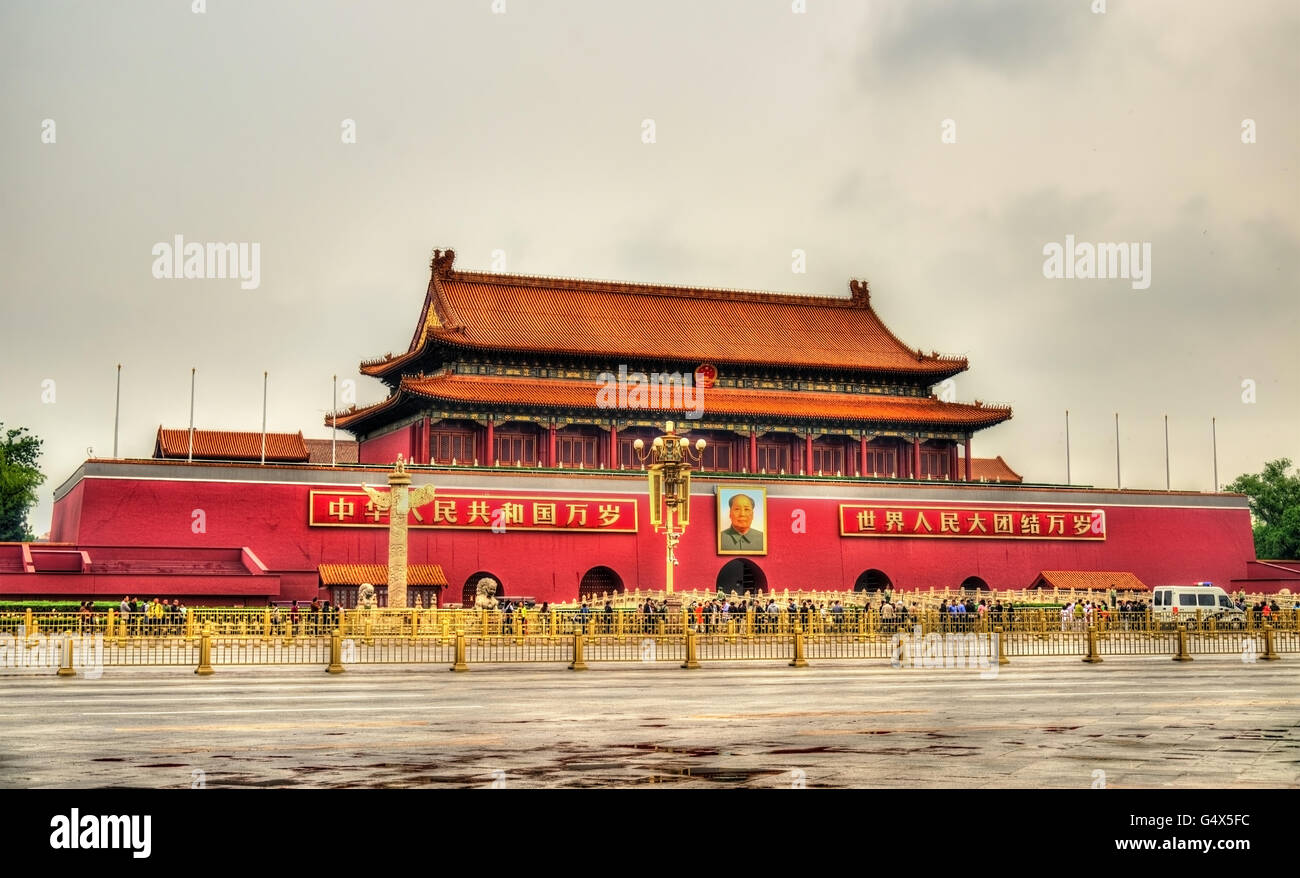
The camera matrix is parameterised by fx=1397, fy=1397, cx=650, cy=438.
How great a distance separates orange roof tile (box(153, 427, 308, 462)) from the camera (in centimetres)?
5059

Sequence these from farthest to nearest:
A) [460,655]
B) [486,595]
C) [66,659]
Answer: [486,595]
[460,655]
[66,659]

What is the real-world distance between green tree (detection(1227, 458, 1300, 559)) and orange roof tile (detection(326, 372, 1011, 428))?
27917 millimetres

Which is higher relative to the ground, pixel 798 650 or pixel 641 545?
pixel 641 545

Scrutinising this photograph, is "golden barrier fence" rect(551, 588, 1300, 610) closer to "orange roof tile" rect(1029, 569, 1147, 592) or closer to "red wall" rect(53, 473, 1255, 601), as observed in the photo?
"orange roof tile" rect(1029, 569, 1147, 592)

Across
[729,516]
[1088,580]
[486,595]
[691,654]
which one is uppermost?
[729,516]

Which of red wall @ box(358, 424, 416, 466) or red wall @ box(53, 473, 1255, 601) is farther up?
red wall @ box(358, 424, 416, 466)

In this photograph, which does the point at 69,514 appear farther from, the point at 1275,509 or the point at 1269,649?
the point at 1275,509

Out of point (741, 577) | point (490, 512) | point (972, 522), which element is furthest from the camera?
point (972, 522)

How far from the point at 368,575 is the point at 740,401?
52.2ft

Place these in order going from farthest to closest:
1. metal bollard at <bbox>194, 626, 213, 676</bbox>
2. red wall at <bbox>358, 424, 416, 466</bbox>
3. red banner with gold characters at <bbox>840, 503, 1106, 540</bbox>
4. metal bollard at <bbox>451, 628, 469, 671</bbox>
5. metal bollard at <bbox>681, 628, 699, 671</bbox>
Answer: red wall at <bbox>358, 424, 416, 466</bbox>, red banner with gold characters at <bbox>840, 503, 1106, 540</bbox>, metal bollard at <bbox>681, 628, 699, 671</bbox>, metal bollard at <bbox>451, 628, 469, 671</bbox>, metal bollard at <bbox>194, 626, 213, 676</bbox>

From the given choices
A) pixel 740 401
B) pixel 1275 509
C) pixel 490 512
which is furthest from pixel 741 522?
pixel 1275 509

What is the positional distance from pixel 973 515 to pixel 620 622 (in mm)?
22329

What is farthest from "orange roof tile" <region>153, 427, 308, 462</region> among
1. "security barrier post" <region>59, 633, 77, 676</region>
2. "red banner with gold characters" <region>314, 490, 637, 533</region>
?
"security barrier post" <region>59, 633, 77, 676</region>

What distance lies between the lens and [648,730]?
14.1 m
